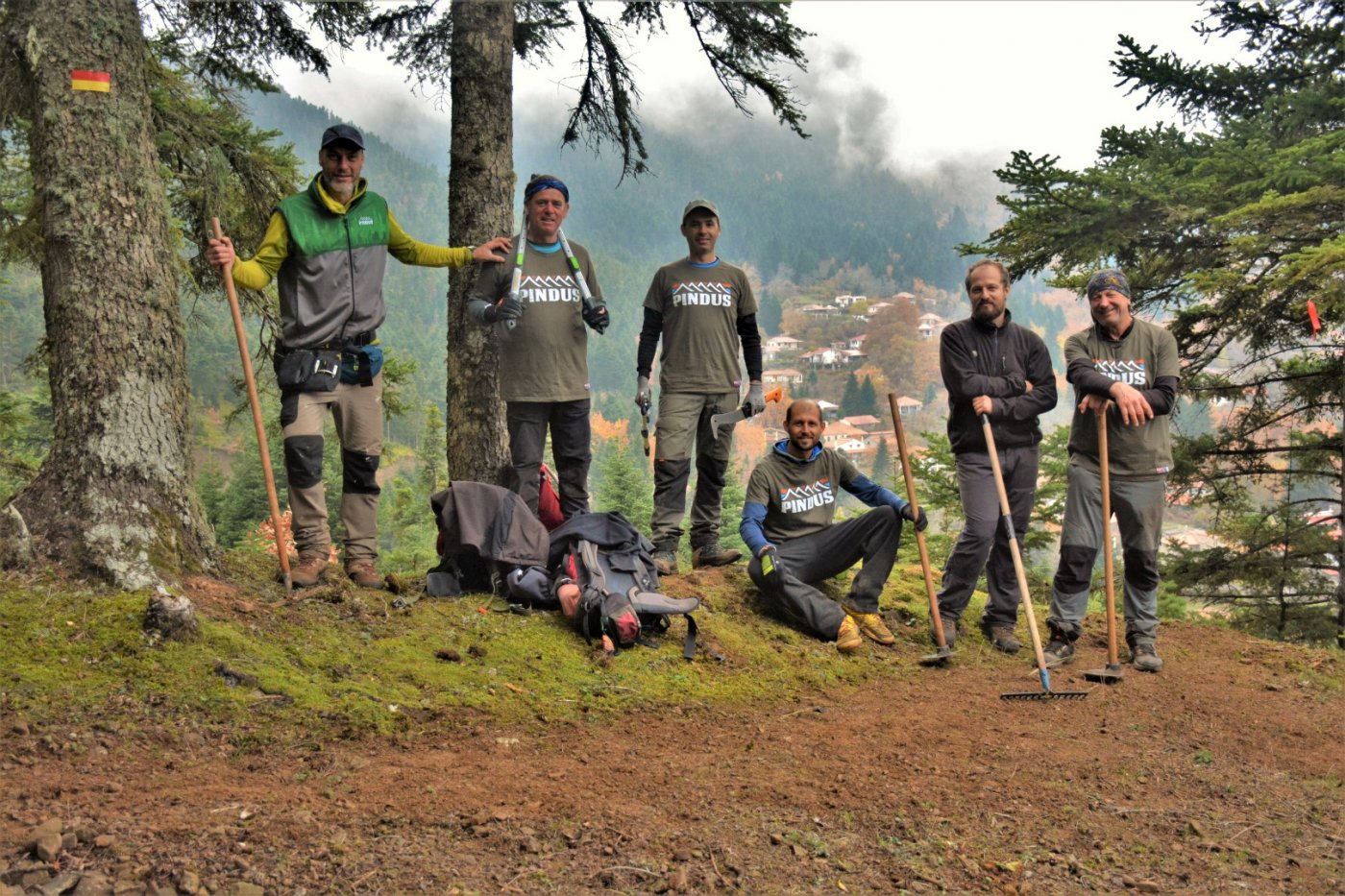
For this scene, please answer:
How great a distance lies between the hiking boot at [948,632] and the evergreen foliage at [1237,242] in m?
6.10

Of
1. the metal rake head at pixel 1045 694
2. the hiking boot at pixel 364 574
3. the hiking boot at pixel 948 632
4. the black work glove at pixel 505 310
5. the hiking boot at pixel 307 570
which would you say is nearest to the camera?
the metal rake head at pixel 1045 694

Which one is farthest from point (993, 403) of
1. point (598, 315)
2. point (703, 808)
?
point (703, 808)

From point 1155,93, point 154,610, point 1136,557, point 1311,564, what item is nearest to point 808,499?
point 1136,557

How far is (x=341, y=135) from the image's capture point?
5.20 meters

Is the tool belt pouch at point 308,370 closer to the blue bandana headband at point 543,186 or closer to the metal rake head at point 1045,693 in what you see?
the blue bandana headband at point 543,186

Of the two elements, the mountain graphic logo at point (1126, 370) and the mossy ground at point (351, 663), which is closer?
the mossy ground at point (351, 663)

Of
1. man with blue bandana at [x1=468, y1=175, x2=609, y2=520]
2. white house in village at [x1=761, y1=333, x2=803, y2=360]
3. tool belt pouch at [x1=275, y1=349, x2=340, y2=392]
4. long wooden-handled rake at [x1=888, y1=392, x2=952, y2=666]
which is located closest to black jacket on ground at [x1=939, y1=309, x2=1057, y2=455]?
long wooden-handled rake at [x1=888, y1=392, x2=952, y2=666]

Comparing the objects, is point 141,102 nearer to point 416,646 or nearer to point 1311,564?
point 416,646

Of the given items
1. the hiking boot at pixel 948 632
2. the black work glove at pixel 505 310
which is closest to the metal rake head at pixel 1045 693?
the hiking boot at pixel 948 632

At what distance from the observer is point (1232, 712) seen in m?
5.49

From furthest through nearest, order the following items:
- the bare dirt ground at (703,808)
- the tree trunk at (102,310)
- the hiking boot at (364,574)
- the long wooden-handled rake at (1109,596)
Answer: the long wooden-handled rake at (1109,596) < the hiking boot at (364,574) < the tree trunk at (102,310) < the bare dirt ground at (703,808)

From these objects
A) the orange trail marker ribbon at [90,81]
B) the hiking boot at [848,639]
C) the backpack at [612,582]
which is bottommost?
the hiking boot at [848,639]

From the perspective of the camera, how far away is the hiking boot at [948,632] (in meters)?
6.48

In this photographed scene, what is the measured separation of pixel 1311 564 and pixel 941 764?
12056mm
